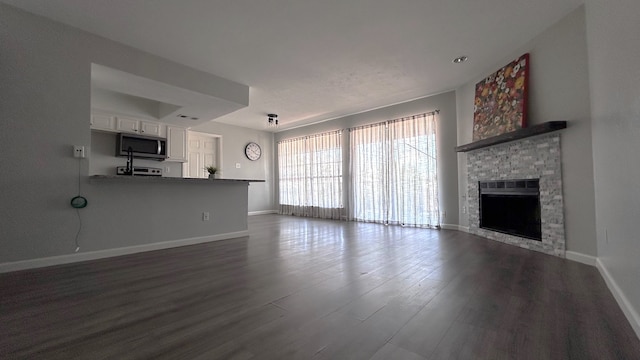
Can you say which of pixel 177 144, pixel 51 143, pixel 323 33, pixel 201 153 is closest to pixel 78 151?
pixel 51 143

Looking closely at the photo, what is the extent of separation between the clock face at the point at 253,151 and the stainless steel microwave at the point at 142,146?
8.54ft

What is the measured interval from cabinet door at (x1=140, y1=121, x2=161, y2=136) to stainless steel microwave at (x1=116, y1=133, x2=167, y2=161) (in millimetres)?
115

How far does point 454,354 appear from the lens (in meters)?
1.25

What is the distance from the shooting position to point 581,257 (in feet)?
9.06

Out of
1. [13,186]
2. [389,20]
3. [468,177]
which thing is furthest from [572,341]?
[13,186]

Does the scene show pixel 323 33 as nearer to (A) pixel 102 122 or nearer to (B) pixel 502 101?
(B) pixel 502 101

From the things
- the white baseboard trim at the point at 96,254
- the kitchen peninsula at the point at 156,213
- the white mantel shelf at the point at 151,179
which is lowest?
the white baseboard trim at the point at 96,254

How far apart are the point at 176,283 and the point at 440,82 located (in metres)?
4.83

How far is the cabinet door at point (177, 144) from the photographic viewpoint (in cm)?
551

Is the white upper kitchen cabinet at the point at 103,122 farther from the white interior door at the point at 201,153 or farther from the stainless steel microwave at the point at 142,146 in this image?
the white interior door at the point at 201,153

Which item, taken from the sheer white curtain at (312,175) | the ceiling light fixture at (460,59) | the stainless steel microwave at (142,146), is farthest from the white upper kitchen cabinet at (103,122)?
the ceiling light fixture at (460,59)

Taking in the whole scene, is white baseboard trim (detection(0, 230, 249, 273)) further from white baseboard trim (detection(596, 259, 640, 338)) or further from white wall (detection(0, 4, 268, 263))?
white baseboard trim (detection(596, 259, 640, 338))

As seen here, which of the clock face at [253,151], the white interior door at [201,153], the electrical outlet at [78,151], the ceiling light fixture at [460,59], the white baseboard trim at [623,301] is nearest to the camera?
the white baseboard trim at [623,301]

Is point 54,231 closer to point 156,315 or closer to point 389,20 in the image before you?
point 156,315
